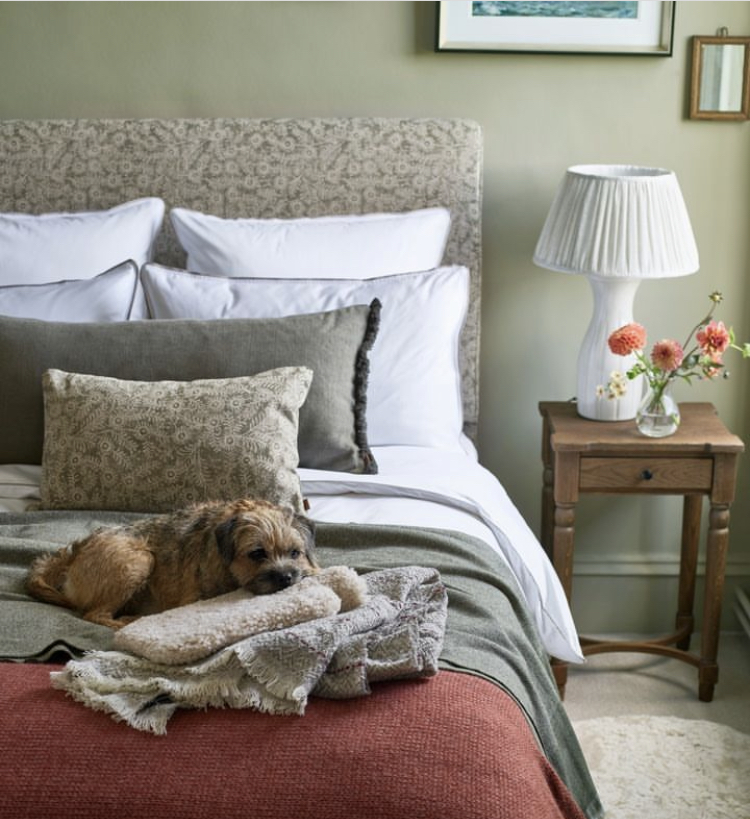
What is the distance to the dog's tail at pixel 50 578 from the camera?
195 cm

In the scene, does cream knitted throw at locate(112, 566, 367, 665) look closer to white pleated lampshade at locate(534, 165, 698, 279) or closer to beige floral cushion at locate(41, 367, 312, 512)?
beige floral cushion at locate(41, 367, 312, 512)

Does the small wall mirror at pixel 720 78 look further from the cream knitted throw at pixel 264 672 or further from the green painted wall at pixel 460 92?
the cream knitted throw at pixel 264 672

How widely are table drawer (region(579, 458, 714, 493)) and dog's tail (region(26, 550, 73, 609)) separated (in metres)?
1.35

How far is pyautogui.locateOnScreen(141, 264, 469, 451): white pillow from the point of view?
9.01 feet

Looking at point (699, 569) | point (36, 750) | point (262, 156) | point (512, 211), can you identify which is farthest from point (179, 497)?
point (699, 569)

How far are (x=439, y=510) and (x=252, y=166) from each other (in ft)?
3.96

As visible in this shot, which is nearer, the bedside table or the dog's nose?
the dog's nose

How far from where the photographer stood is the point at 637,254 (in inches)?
110

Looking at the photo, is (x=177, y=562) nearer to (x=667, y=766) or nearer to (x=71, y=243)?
(x=71, y=243)

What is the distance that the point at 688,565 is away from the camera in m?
3.23

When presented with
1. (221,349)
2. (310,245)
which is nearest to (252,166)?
(310,245)

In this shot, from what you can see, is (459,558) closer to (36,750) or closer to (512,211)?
(36,750)

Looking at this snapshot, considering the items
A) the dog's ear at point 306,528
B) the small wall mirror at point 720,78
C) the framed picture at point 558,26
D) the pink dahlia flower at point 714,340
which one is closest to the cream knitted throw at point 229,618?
the dog's ear at point 306,528

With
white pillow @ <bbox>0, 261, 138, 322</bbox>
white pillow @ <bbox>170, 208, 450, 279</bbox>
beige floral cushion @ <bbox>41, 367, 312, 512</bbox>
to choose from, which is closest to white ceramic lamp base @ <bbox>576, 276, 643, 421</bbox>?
white pillow @ <bbox>170, 208, 450, 279</bbox>
